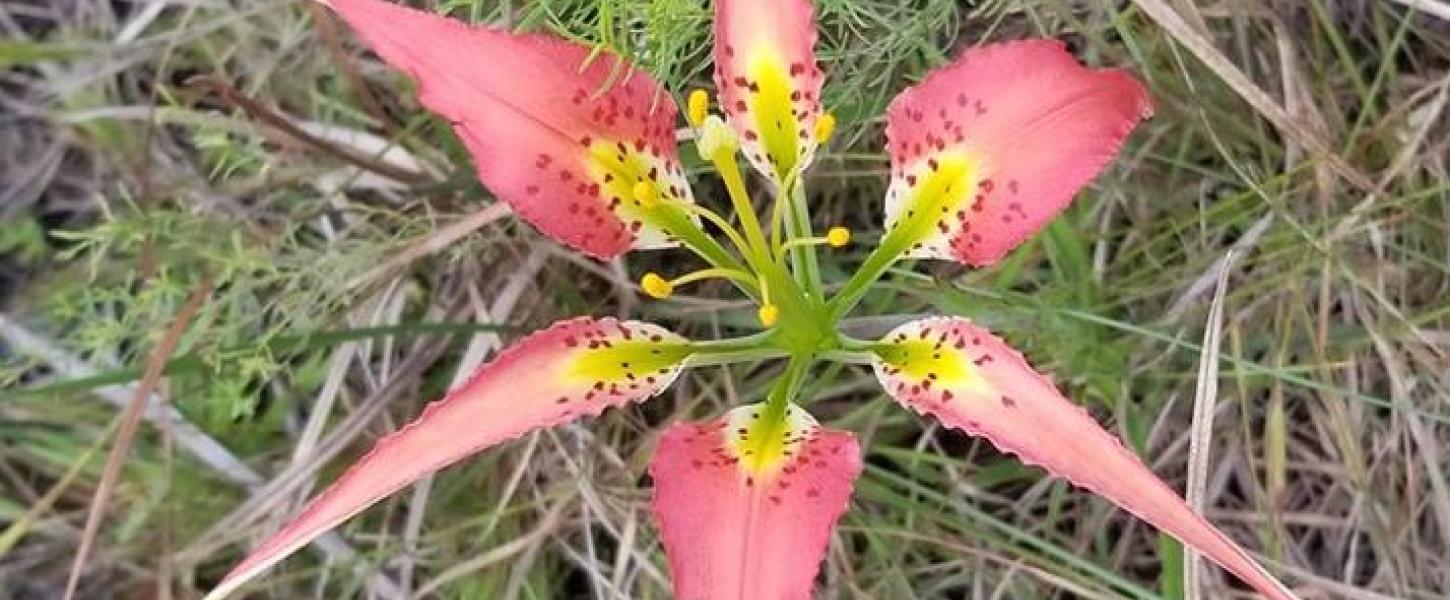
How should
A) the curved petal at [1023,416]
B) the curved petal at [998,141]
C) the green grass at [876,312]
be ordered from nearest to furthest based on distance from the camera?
the curved petal at [1023,416], the curved petal at [998,141], the green grass at [876,312]

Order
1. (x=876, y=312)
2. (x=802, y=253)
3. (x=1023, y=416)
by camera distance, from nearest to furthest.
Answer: (x=1023, y=416)
(x=802, y=253)
(x=876, y=312)

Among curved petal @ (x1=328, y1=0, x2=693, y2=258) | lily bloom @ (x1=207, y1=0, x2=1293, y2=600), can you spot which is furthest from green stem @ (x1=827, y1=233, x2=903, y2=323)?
curved petal @ (x1=328, y1=0, x2=693, y2=258)

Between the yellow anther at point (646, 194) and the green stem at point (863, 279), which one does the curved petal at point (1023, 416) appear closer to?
the green stem at point (863, 279)

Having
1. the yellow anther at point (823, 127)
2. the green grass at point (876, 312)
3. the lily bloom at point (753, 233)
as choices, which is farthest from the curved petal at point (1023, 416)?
the green grass at point (876, 312)

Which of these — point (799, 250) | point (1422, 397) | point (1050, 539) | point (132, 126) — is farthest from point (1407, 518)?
point (132, 126)

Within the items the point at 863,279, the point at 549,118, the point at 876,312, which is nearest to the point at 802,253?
the point at 863,279

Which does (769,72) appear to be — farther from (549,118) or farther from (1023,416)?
(1023,416)

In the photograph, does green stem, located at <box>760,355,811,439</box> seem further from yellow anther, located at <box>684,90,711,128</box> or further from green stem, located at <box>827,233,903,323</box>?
yellow anther, located at <box>684,90,711,128</box>
